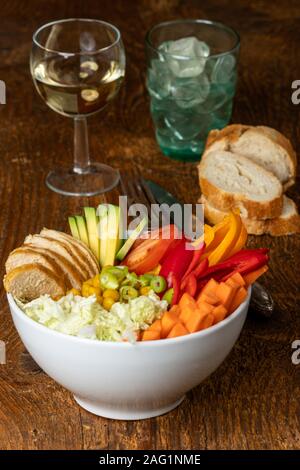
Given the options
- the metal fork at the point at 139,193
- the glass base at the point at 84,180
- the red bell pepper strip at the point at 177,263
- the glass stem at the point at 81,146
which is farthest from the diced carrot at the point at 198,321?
the glass stem at the point at 81,146

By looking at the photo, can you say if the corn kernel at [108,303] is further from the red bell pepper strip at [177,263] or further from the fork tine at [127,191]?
the fork tine at [127,191]

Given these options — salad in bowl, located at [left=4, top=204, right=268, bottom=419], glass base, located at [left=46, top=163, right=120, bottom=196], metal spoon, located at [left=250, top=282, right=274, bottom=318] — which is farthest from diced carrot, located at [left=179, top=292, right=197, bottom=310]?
glass base, located at [left=46, top=163, right=120, bottom=196]

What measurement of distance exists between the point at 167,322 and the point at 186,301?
1.9 inches

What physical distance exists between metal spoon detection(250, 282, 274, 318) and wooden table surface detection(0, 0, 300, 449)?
0.02 m

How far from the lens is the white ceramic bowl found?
1.33 metres

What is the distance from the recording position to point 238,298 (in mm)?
1417

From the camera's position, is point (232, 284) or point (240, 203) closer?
point (232, 284)

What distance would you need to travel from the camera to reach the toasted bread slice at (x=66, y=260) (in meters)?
1.50

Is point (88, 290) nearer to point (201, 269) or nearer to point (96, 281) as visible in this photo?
point (96, 281)

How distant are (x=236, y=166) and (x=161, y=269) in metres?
0.79

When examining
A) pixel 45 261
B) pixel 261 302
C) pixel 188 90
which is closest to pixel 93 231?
pixel 45 261

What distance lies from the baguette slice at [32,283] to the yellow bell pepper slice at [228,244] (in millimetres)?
251

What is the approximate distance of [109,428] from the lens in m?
1.48

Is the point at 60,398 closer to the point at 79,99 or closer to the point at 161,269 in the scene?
the point at 161,269
